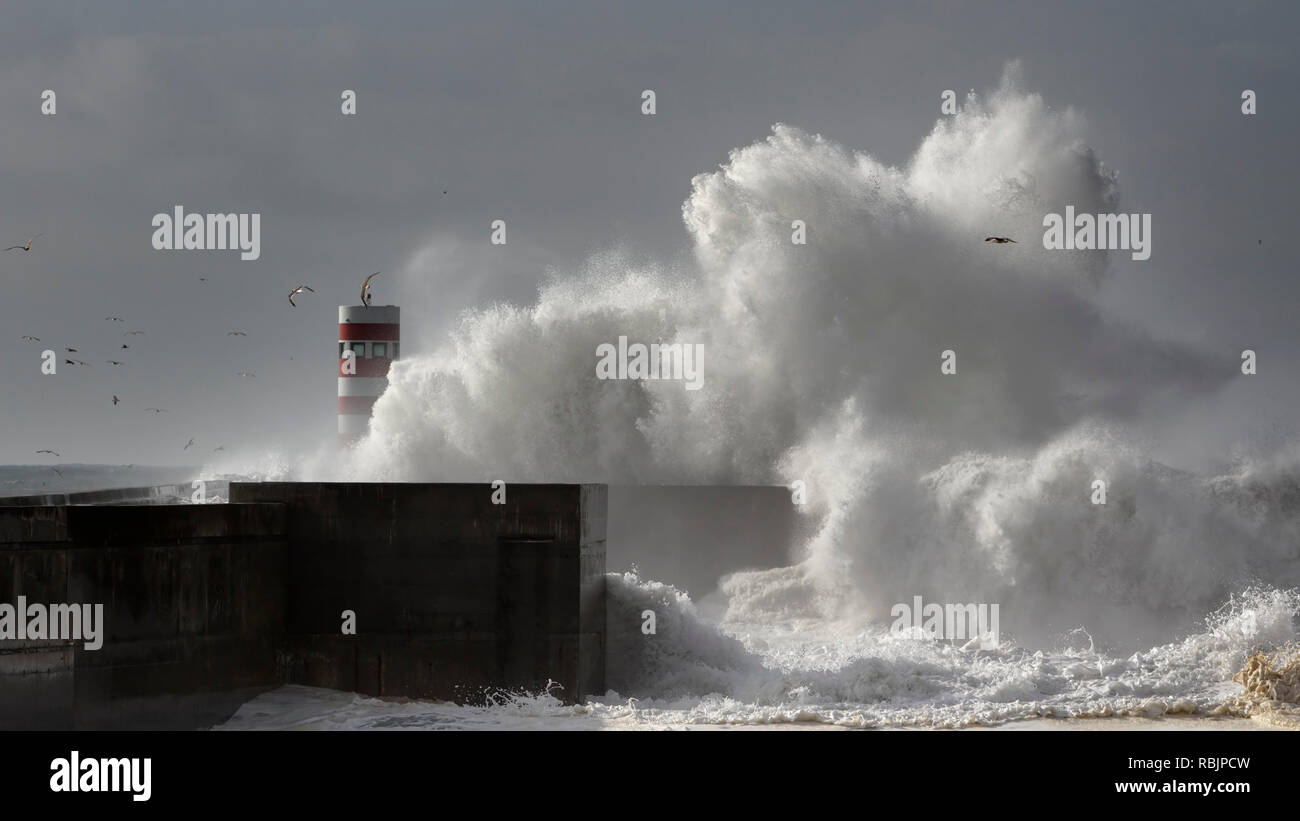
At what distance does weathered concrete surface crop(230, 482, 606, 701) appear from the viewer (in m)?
11.6

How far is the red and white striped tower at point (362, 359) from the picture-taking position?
76.9 ft

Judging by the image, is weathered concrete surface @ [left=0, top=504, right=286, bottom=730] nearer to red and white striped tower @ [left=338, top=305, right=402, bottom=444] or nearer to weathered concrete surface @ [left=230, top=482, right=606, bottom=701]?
weathered concrete surface @ [left=230, top=482, right=606, bottom=701]

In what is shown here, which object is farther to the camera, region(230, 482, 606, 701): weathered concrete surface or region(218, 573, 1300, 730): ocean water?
region(230, 482, 606, 701): weathered concrete surface

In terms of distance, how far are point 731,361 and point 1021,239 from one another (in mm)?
4800

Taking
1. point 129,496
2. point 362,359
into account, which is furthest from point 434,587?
point 362,359

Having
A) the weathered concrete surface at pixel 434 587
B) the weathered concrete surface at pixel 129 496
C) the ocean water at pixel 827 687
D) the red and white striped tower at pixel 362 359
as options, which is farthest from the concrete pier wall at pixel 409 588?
the red and white striped tower at pixel 362 359

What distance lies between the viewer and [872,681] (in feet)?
40.9

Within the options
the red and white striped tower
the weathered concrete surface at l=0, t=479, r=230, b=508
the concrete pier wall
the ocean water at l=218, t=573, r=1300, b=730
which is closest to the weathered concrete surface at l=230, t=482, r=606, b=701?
the concrete pier wall

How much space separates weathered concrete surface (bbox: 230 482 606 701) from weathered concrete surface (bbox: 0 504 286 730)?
0.29m

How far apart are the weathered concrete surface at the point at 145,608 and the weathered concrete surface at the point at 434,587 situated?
287 millimetres

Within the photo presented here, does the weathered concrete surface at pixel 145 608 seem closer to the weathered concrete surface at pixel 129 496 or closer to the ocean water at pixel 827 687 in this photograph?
the ocean water at pixel 827 687

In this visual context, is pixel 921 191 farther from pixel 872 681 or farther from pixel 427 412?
pixel 872 681

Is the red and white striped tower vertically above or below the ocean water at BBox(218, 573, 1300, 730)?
above

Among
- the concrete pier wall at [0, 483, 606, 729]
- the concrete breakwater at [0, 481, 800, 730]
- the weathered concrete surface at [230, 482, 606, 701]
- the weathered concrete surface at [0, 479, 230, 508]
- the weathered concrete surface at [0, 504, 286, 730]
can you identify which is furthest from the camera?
the weathered concrete surface at [0, 479, 230, 508]
